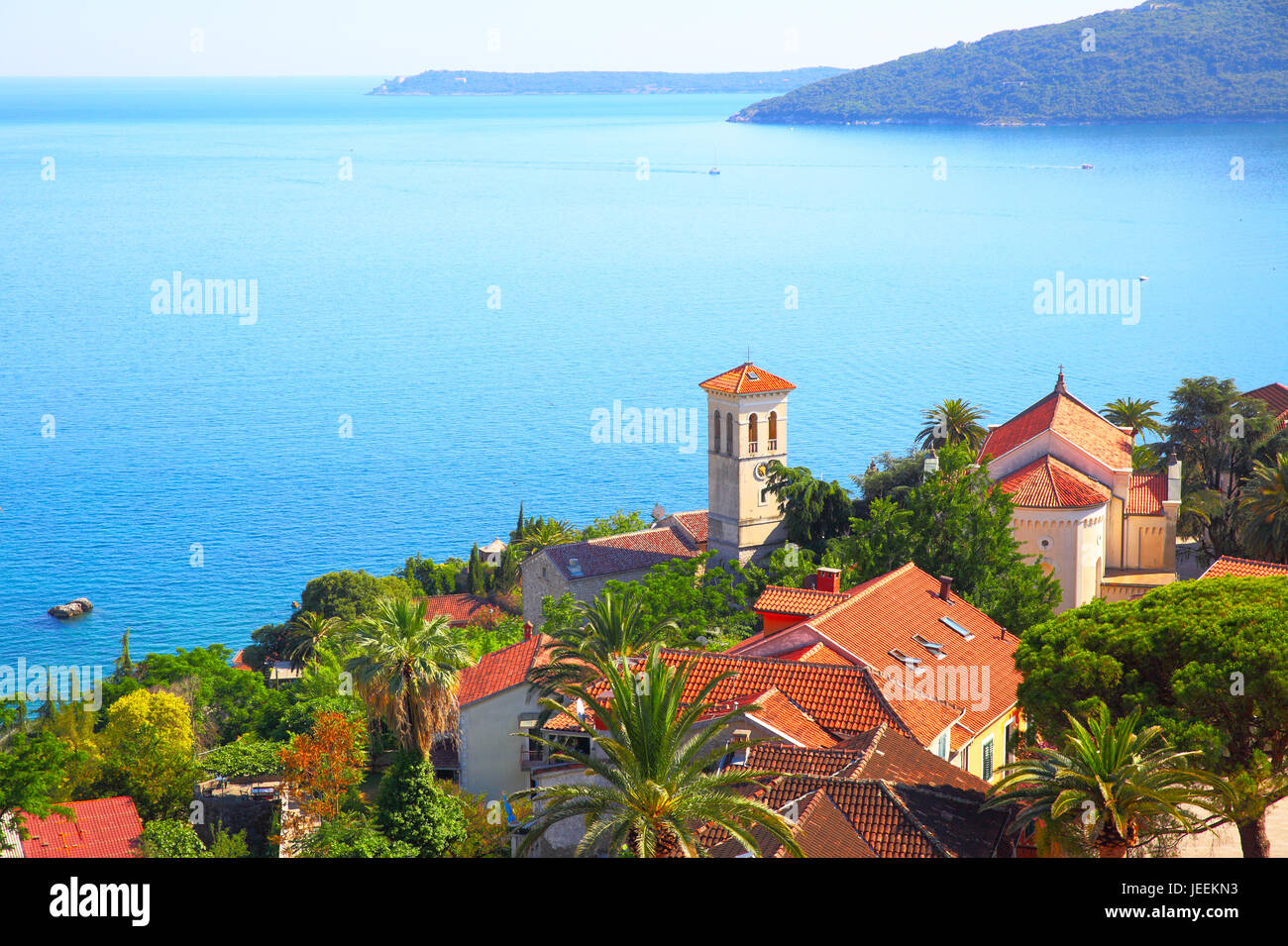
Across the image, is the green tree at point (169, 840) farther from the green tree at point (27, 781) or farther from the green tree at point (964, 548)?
the green tree at point (964, 548)

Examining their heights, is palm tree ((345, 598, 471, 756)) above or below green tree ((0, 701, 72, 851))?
Answer: above

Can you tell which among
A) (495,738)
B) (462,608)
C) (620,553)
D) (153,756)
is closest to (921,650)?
(495,738)

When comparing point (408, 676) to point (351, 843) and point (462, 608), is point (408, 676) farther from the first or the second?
point (462, 608)

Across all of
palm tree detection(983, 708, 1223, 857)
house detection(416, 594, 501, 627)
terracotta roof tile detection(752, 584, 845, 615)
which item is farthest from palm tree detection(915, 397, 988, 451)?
palm tree detection(983, 708, 1223, 857)

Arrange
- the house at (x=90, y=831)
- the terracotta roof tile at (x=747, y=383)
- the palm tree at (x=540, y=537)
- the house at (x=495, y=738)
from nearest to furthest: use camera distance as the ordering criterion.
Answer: the house at (x=90, y=831) < the house at (x=495, y=738) < the terracotta roof tile at (x=747, y=383) < the palm tree at (x=540, y=537)

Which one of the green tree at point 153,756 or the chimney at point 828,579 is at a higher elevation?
the chimney at point 828,579

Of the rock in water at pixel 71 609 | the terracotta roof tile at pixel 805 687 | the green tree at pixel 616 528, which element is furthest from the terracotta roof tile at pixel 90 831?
the rock in water at pixel 71 609

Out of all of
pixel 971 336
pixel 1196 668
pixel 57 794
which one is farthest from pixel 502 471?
pixel 1196 668

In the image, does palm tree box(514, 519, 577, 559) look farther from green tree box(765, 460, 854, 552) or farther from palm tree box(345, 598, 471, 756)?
palm tree box(345, 598, 471, 756)
